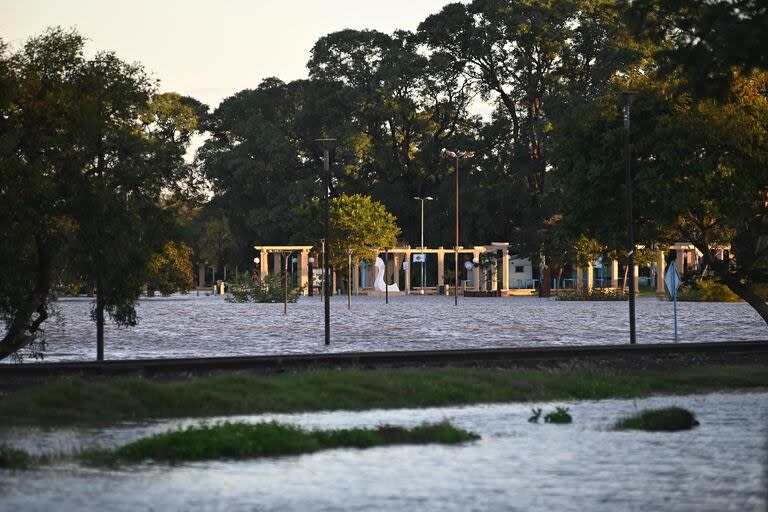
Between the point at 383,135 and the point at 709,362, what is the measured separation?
8308 cm

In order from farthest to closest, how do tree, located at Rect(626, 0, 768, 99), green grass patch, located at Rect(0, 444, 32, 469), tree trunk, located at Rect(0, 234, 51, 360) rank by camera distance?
tree trunk, located at Rect(0, 234, 51, 360), tree, located at Rect(626, 0, 768, 99), green grass patch, located at Rect(0, 444, 32, 469)

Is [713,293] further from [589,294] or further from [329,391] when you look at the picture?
[329,391]

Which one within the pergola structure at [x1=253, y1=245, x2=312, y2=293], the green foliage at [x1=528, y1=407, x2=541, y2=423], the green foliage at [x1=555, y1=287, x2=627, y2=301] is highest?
the pergola structure at [x1=253, y1=245, x2=312, y2=293]

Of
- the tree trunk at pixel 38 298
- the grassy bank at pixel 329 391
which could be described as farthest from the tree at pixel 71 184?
the grassy bank at pixel 329 391

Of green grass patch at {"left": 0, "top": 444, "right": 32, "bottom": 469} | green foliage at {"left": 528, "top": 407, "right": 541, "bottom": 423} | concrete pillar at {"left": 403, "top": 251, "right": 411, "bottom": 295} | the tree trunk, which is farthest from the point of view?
concrete pillar at {"left": 403, "top": 251, "right": 411, "bottom": 295}

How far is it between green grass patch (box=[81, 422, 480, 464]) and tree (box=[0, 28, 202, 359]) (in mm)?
8437

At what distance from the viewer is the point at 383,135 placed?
366 feet

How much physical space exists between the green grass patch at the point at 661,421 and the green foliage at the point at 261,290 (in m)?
67.4

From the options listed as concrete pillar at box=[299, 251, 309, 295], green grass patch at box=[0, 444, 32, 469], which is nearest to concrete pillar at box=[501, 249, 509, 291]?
concrete pillar at box=[299, 251, 309, 295]

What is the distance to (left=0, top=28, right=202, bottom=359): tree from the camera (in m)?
24.6

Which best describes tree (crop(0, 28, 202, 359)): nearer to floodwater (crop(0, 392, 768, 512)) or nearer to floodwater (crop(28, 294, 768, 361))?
floodwater (crop(28, 294, 768, 361))

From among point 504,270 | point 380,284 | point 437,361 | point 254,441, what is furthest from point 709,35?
point 380,284

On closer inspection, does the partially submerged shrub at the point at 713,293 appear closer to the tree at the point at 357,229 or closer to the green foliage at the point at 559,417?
the tree at the point at 357,229

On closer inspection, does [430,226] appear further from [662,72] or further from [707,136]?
[662,72]
